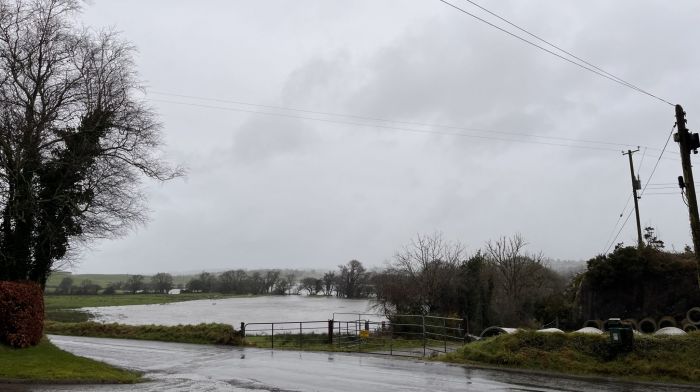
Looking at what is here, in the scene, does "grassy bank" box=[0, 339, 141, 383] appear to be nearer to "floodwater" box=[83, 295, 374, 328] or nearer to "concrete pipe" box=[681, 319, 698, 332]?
"concrete pipe" box=[681, 319, 698, 332]

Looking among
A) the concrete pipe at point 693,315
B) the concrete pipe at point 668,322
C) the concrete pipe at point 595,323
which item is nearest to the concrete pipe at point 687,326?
the concrete pipe at point 693,315

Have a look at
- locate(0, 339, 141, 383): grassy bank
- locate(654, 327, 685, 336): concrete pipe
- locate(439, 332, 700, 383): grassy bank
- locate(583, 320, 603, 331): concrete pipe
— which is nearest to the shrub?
locate(0, 339, 141, 383): grassy bank

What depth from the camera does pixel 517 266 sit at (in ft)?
196

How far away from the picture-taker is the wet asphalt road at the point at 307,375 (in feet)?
40.3

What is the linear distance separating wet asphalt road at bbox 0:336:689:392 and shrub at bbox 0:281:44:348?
2.80m

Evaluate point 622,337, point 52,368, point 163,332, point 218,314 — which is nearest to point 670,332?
point 622,337

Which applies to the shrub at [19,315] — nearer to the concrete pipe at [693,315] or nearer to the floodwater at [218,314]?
the concrete pipe at [693,315]

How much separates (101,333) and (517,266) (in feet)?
146

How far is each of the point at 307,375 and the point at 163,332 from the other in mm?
17555

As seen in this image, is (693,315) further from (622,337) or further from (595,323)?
(622,337)

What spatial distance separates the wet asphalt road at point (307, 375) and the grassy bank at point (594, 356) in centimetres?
123

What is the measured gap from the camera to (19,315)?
1556cm

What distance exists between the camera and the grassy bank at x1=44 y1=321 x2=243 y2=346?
2670 cm

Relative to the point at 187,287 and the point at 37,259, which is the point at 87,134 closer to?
the point at 37,259
